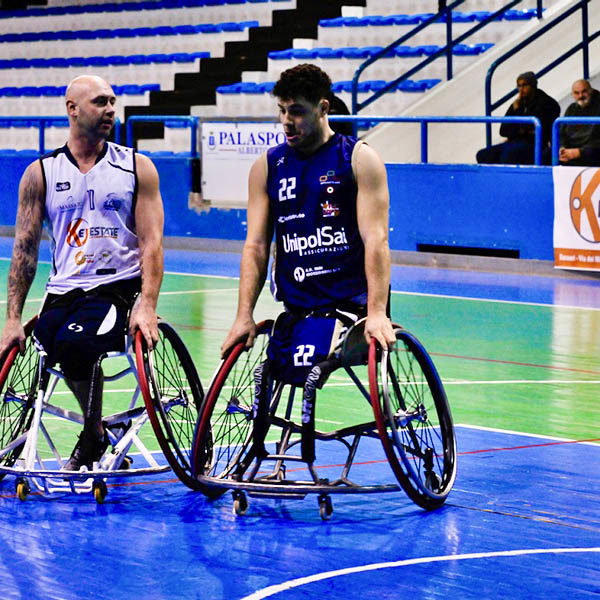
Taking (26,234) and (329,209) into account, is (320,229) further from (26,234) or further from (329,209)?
(26,234)

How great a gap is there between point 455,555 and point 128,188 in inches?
83.4

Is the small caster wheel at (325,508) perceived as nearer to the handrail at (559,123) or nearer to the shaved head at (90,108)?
the shaved head at (90,108)

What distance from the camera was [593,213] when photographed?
48.0 ft

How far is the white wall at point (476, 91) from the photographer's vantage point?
18.2 m

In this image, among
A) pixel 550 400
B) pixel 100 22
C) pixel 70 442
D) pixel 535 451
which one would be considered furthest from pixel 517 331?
pixel 100 22

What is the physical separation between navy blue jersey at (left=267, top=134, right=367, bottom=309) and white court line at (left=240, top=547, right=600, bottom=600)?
1249 millimetres

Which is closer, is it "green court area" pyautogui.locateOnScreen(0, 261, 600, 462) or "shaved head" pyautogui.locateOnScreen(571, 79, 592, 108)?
"green court area" pyautogui.locateOnScreen(0, 261, 600, 462)

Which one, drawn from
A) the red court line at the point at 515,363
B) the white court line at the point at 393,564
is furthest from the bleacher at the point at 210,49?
the white court line at the point at 393,564

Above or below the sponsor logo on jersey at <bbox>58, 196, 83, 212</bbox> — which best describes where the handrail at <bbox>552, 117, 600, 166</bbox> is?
above

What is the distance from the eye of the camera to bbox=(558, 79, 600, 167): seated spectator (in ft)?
48.5

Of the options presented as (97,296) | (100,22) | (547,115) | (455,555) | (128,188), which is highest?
(100,22)

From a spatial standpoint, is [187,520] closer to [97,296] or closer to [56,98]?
[97,296]

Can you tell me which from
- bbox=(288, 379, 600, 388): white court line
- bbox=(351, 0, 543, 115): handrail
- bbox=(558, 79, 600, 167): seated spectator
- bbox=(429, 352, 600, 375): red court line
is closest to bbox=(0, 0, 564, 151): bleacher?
bbox=(351, 0, 543, 115): handrail

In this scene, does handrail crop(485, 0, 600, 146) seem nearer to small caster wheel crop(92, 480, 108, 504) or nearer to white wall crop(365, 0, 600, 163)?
white wall crop(365, 0, 600, 163)
